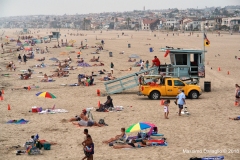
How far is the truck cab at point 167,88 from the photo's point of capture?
2206 cm

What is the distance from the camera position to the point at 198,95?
73.4 feet

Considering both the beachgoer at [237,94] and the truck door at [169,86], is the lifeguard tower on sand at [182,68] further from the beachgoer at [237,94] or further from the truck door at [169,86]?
the beachgoer at [237,94]

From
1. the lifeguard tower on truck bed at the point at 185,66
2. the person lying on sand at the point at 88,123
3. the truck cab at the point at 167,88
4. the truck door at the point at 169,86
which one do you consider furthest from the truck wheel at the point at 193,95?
the person lying on sand at the point at 88,123

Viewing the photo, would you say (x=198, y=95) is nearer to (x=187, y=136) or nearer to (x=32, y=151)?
(x=187, y=136)

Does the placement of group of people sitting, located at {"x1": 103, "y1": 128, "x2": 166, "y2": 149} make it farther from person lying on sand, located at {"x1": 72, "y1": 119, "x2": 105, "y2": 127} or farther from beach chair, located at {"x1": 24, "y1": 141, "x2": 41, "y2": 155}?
person lying on sand, located at {"x1": 72, "y1": 119, "x2": 105, "y2": 127}

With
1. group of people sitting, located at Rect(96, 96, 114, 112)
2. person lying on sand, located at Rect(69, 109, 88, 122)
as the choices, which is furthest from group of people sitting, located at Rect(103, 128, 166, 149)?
group of people sitting, located at Rect(96, 96, 114, 112)

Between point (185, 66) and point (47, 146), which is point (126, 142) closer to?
point (47, 146)

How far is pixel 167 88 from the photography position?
22109mm

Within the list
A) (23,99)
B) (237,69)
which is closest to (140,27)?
(237,69)

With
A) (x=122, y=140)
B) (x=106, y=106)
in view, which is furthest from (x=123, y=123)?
(x=122, y=140)

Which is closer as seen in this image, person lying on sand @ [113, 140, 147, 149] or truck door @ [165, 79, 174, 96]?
person lying on sand @ [113, 140, 147, 149]

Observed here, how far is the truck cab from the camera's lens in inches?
869

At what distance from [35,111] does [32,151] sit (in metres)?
6.74

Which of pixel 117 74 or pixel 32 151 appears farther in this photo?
pixel 117 74
